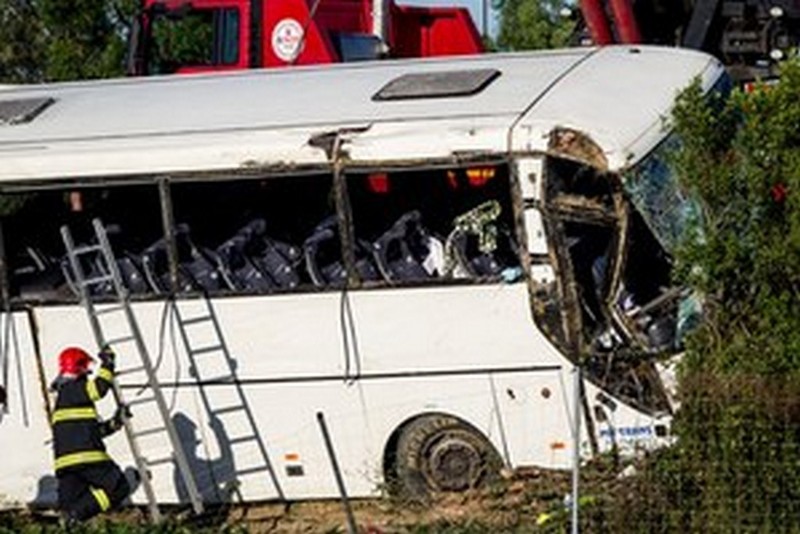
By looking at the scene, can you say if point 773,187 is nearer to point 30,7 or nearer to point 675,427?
point 675,427

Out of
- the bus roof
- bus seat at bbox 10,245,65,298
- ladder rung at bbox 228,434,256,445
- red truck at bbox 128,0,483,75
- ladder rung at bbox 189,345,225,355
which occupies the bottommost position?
ladder rung at bbox 228,434,256,445

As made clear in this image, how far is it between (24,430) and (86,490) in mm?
894

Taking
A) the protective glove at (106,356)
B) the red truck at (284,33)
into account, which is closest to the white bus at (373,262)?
the protective glove at (106,356)

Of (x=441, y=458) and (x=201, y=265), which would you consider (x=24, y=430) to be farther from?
(x=441, y=458)

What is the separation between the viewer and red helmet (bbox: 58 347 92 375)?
1448 cm

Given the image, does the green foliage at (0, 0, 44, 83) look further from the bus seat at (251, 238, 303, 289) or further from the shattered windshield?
the shattered windshield

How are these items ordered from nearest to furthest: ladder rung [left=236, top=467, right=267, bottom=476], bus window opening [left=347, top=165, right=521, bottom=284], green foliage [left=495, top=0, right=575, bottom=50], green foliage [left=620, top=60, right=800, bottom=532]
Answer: green foliage [left=620, top=60, right=800, bottom=532] → bus window opening [left=347, top=165, right=521, bottom=284] → ladder rung [left=236, top=467, right=267, bottom=476] → green foliage [left=495, top=0, right=575, bottom=50]

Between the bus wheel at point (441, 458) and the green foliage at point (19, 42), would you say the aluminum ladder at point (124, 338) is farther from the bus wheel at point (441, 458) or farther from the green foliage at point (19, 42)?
the green foliage at point (19, 42)

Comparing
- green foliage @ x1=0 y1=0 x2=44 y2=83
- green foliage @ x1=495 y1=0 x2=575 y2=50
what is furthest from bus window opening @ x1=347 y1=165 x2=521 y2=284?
green foliage @ x1=495 y1=0 x2=575 y2=50

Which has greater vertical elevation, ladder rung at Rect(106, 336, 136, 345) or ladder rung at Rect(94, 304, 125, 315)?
ladder rung at Rect(94, 304, 125, 315)

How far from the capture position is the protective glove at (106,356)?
47.3ft

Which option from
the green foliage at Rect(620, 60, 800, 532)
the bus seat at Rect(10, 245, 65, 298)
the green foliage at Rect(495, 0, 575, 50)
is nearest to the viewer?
the green foliage at Rect(620, 60, 800, 532)

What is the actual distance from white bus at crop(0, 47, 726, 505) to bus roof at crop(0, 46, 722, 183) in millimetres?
21

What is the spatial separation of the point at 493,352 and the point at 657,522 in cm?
253
